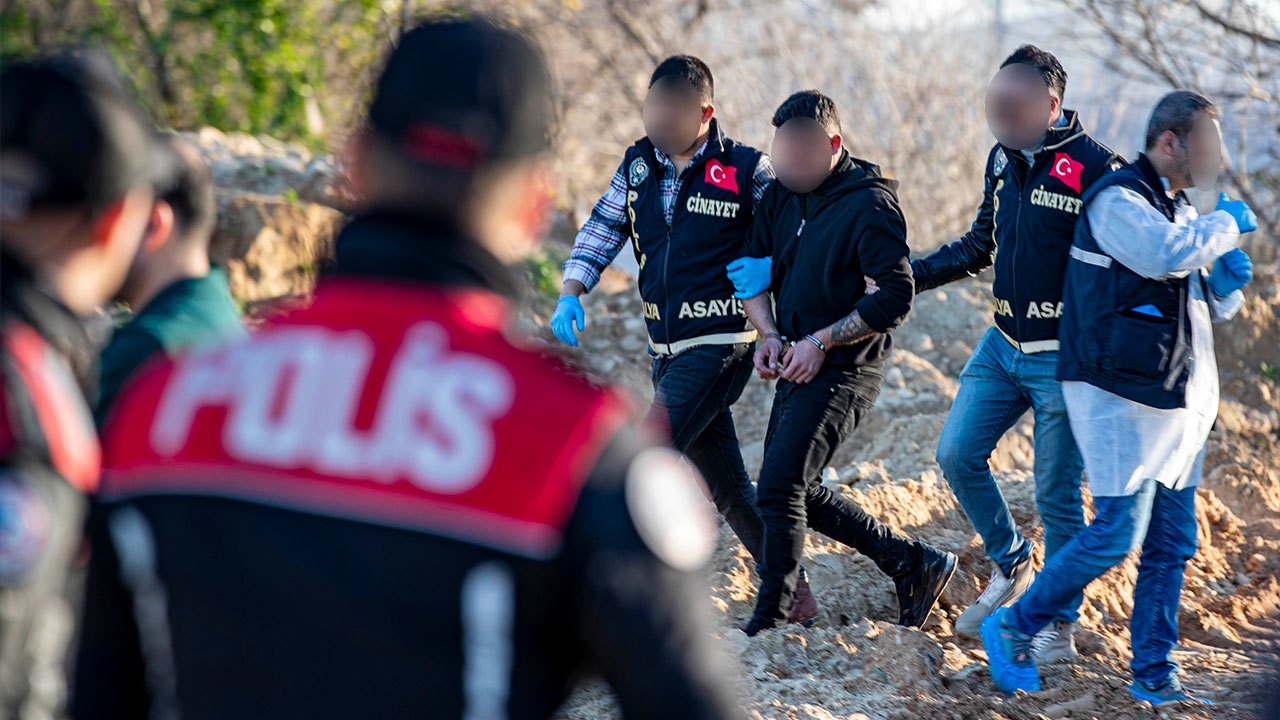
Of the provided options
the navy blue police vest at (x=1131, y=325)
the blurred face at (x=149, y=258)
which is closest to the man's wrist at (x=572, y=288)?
the navy blue police vest at (x=1131, y=325)

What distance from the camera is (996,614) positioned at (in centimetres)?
436

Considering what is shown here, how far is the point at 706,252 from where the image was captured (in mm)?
4785

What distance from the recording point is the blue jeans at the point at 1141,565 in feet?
13.3

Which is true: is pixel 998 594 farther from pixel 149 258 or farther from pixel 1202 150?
pixel 149 258

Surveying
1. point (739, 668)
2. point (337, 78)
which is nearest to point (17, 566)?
point (739, 668)

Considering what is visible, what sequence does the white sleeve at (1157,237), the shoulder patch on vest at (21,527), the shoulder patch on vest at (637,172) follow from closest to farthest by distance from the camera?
the shoulder patch on vest at (21,527), the white sleeve at (1157,237), the shoulder patch on vest at (637,172)

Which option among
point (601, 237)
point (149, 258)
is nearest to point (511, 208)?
point (149, 258)

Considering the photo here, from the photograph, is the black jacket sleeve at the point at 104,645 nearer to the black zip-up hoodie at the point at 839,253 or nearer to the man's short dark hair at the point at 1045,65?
the black zip-up hoodie at the point at 839,253

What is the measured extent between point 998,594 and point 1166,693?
68 centimetres

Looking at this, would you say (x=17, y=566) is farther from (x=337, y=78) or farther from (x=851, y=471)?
(x=337, y=78)

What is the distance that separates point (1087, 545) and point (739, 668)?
1.26m

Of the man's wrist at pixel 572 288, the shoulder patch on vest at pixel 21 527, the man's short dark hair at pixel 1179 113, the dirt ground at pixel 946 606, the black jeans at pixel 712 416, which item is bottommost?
the dirt ground at pixel 946 606

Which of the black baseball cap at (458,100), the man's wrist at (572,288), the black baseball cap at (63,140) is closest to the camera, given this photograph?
the black baseball cap at (458,100)

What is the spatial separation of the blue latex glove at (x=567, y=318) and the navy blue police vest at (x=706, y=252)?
1.26 ft
